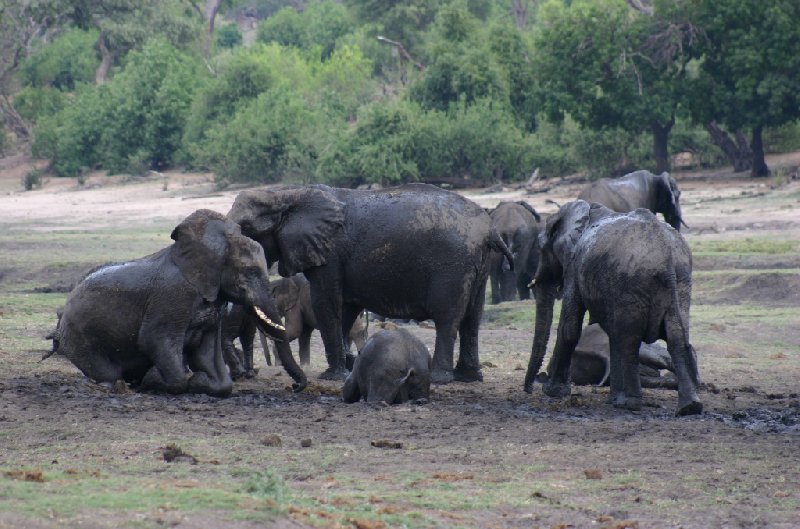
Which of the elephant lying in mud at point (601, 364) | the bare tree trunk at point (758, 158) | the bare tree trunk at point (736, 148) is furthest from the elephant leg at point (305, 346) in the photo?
the bare tree trunk at point (736, 148)

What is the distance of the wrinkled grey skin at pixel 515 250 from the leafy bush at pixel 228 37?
61935 millimetres

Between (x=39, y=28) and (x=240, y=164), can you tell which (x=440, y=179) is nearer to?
(x=240, y=164)

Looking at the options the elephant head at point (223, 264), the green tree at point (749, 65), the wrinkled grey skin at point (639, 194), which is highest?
the green tree at point (749, 65)

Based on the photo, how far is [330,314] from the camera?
14062 mm

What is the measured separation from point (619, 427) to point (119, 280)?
405 cm

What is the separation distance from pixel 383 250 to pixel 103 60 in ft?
174

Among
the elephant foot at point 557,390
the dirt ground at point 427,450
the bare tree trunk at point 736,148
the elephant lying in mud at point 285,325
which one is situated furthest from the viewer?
the bare tree trunk at point 736,148

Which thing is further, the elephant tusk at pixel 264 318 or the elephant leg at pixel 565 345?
the elephant leg at pixel 565 345

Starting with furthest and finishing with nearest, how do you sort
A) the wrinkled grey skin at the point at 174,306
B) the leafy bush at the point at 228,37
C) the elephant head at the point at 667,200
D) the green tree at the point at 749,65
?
the leafy bush at the point at 228,37
the green tree at the point at 749,65
the elephant head at the point at 667,200
the wrinkled grey skin at the point at 174,306

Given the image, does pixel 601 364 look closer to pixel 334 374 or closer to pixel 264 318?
pixel 334 374

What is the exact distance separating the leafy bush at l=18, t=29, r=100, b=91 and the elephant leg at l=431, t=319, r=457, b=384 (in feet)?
168

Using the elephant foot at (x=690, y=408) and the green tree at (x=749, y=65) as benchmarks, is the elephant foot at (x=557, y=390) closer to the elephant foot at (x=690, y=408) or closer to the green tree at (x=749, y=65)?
the elephant foot at (x=690, y=408)

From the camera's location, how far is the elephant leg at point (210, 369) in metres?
12.4

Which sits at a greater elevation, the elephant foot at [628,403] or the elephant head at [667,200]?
the elephant head at [667,200]
